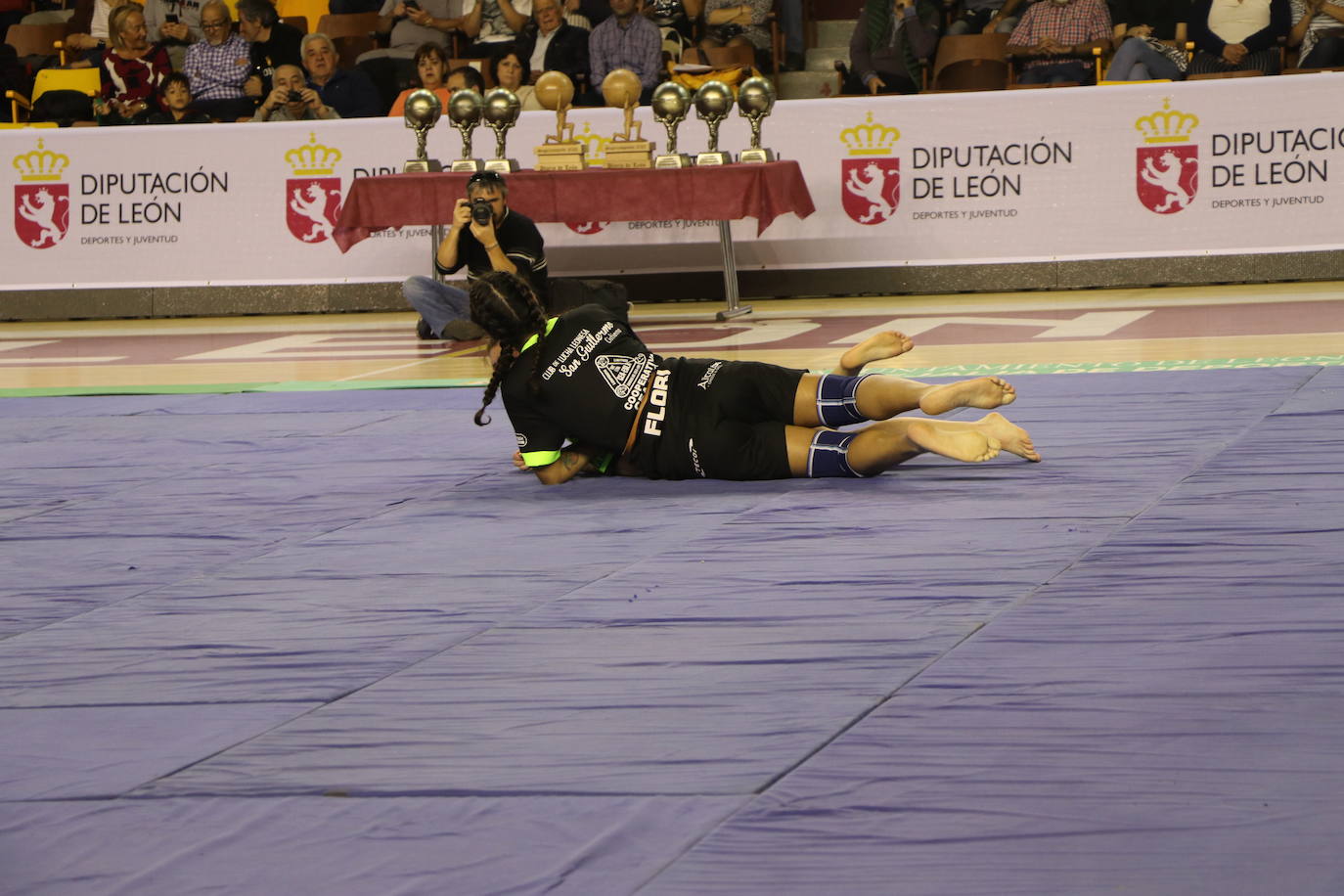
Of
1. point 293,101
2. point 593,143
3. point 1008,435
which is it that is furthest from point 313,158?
point 1008,435

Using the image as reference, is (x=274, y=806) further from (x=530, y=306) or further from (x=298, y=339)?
(x=298, y=339)

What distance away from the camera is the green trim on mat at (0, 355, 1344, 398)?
845 centimetres

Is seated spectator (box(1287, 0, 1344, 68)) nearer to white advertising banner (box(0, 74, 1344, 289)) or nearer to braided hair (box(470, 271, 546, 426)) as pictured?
white advertising banner (box(0, 74, 1344, 289))

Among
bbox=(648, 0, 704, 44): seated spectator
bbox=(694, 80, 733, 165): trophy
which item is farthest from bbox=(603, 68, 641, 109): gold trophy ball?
bbox=(648, 0, 704, 44): seated spectator

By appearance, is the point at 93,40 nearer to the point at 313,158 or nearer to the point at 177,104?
the point at 177,104

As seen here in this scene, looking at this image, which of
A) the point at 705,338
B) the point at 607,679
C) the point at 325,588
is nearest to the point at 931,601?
the point at 607,679

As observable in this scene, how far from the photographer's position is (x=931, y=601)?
420 centimetres

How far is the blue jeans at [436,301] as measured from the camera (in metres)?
11.3

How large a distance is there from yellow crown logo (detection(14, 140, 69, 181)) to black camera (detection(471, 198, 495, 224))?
17.1 ft

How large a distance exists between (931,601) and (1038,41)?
411 inches

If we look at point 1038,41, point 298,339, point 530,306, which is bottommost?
point 298,339

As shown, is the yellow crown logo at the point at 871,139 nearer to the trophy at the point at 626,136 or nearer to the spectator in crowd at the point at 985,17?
the trophy at the point at 626,136

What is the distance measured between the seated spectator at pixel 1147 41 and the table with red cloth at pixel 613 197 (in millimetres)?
3027

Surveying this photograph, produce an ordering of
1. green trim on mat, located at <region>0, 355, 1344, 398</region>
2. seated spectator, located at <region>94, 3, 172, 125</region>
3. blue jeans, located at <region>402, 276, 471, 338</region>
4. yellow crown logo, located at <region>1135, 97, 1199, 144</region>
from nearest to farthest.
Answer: green trim on mat, located at <region>0, 355, 1344, 398</region> → blue jeans, located at <region>402, 276, 471, 338</region> → yellow crown logo, located at <region>1135, 97, 1199, 144</region> → seated spectator, located at <region>94, 3, 172, 125</region>
